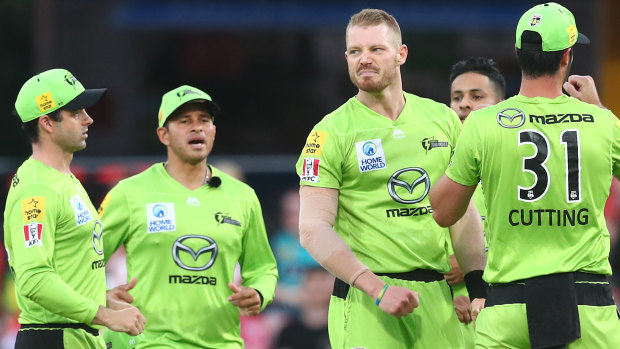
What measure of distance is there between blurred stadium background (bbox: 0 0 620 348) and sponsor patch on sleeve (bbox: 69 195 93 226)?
934 cm

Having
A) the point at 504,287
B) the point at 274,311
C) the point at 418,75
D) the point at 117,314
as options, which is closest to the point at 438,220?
the point at 504,287

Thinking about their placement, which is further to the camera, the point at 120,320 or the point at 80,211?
the point at 80,211

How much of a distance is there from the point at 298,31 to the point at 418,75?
1746 millimetres

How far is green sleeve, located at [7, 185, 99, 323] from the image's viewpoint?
6.75 metres

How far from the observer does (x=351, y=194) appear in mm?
6684

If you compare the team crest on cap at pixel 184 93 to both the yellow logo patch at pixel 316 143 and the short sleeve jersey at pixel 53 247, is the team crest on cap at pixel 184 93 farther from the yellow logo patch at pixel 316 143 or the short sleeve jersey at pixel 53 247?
the yellow logo patch at pixel 316 143

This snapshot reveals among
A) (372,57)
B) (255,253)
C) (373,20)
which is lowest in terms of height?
(255,253)

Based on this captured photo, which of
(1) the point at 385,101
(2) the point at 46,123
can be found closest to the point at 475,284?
(1) the point at 385,101

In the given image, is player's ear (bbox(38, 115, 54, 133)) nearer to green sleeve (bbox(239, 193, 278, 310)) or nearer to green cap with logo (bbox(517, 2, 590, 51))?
green sleeve (bbox(239, 193, 278, 310))

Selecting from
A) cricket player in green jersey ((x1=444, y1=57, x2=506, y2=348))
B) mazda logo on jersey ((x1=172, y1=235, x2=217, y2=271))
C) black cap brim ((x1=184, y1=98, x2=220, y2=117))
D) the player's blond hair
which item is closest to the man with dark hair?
cricket player in green jersey ((x1=444, y1=57, x2=506, y2=348))

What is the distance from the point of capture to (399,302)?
595 centimetres

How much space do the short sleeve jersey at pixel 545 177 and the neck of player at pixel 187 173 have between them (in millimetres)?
2596

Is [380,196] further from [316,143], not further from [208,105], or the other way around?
[208,105]

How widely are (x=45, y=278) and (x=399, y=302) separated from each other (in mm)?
2040
